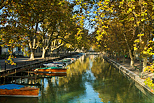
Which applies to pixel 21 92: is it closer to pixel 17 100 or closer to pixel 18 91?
pixel 18 91

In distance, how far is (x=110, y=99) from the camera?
53.8 feet

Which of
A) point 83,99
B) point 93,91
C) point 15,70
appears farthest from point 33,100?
point 15,70

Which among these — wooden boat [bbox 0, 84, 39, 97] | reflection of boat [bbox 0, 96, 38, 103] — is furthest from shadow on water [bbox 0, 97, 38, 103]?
wooden boat [bbox 0, 84, 39, 97]

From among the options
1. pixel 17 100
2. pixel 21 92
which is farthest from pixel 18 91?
pixel 17 100

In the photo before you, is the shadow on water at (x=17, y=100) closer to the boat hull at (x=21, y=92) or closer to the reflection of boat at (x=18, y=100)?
the reflection of boat at (x=18, y=100)

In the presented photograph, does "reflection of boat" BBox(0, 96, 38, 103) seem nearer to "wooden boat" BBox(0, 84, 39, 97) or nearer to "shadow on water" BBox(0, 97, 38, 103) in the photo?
"shadow on water" BBox(0, 97, 38, 103)

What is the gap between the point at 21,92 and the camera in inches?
643

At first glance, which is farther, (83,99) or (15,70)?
(15,70)

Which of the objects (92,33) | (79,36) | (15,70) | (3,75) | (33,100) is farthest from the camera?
(15,70)

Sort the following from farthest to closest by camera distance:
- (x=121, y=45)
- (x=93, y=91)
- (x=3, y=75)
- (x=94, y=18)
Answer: (x=121, y=45)
(x=3, y=75)
(x=93, y=91)
(x=94, y=18)

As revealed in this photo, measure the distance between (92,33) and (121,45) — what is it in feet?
120

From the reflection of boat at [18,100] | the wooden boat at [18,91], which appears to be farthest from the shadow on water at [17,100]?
the wooden boat at [18,91]

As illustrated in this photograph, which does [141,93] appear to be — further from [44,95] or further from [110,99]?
[44,95]

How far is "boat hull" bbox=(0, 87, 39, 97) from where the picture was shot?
16.3 meters
